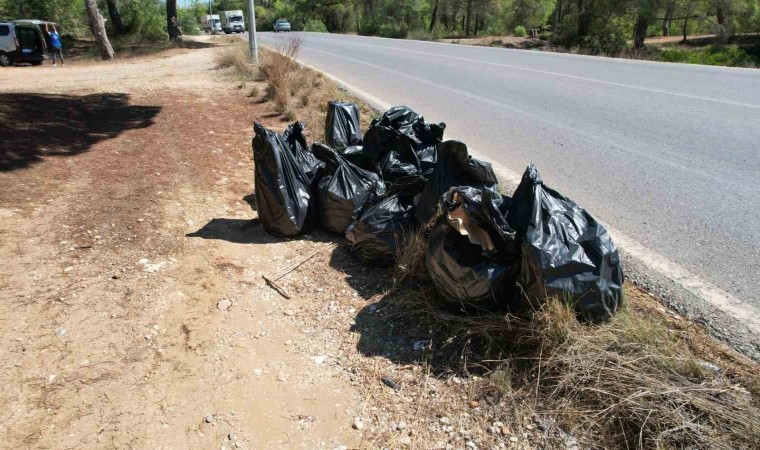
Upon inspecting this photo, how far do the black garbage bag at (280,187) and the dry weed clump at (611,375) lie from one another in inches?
61.8

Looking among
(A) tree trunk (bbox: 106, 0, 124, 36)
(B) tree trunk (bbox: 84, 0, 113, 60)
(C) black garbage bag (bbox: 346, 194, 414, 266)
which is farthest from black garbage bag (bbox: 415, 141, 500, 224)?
(A) tree trunk (bbox: 106, 0, 124, 36)

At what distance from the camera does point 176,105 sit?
30.5 ft

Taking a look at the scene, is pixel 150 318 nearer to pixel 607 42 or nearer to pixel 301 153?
pixel 301 153

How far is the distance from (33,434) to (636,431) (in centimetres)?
253

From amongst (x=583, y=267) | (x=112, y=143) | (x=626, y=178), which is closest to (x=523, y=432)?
(x=583, y=267)

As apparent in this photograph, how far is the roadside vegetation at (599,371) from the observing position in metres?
1.95

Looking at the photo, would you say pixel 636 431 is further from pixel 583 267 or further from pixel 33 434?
pixel 33 434

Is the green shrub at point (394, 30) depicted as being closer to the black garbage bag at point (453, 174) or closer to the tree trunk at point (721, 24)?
the tree trunk at point (721, 24)

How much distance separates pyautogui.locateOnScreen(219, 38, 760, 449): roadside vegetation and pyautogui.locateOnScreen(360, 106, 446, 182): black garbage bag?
1452 mm

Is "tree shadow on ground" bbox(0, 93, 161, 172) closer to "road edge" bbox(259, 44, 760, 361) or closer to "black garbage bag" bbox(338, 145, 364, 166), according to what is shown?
"black garbage bag" bbox(338, 145, 364, 166)

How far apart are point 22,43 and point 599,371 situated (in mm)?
24832

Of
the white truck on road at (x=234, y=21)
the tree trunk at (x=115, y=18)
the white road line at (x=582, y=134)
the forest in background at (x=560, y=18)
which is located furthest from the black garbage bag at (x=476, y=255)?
the white truck on road at (x=234, y=21)

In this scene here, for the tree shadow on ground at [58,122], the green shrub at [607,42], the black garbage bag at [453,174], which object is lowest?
the tree shadow on ground at [58,122]

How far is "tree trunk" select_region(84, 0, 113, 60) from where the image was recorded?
66.2ft
